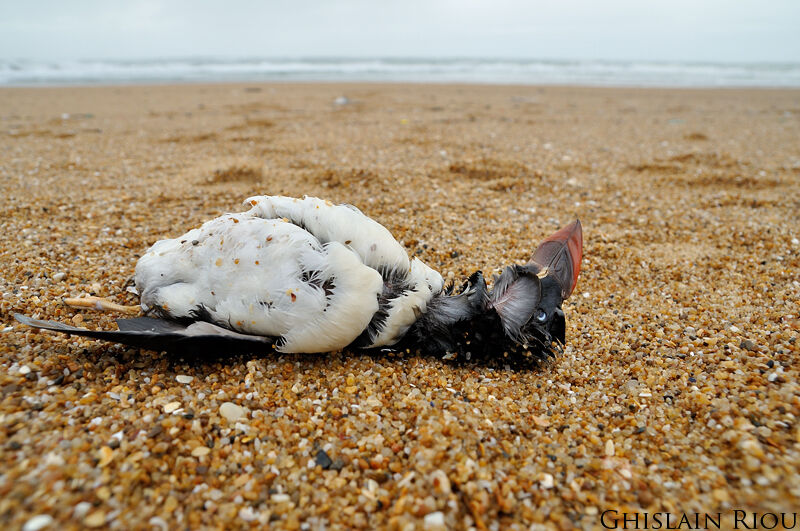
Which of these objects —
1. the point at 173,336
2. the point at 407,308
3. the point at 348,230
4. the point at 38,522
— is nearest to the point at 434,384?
the point at 407,308

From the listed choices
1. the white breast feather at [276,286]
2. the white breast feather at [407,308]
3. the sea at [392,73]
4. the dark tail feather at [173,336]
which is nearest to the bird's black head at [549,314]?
the white breast feather at [407,308]

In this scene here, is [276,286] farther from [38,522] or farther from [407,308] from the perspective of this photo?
[38,522]

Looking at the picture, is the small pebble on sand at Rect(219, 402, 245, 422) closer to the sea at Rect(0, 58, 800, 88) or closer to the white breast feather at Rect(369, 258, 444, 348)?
the white breast feather at Rect(369, 258, 444, 348)

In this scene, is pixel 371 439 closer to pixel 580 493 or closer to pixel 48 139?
pixel 580 493

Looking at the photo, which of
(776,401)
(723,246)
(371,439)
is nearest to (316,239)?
(371,439)

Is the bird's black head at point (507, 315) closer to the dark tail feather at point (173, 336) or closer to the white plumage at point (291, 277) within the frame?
the white plumage at point (291, 277)
